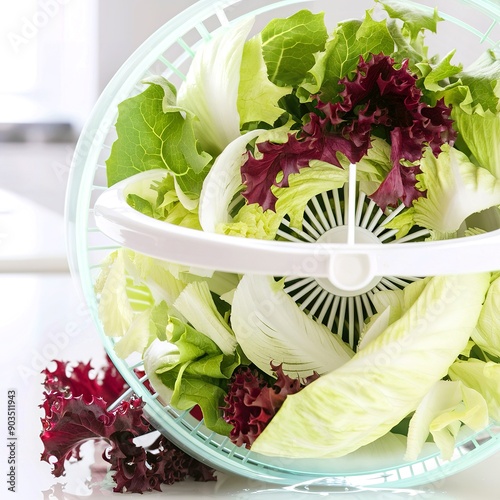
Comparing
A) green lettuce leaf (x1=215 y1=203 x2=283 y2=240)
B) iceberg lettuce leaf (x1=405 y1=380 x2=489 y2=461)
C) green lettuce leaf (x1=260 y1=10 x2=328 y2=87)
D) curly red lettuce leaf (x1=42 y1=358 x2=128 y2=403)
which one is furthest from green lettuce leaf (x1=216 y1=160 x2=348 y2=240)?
curly red lettuce leaf (x1=42 y1=358 x2=128 y2=403)

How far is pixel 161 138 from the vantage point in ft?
2.50

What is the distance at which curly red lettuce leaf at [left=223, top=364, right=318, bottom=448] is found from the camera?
2.30 ft

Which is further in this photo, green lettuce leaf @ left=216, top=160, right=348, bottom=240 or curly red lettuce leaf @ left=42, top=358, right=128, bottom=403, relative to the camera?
curly red lettuce leaf @ left=42, top=358, right=128, bottom=403

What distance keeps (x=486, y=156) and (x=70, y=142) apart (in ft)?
8.75

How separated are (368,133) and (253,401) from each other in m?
0.26

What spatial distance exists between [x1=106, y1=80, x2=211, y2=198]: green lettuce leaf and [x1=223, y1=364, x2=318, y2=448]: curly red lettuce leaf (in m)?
0.19

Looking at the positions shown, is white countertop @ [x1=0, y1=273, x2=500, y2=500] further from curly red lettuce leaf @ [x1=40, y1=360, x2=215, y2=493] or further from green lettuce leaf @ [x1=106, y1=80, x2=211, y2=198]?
green lettuce leaf @ [x1=106, y1=80, x2=211, y2=198]

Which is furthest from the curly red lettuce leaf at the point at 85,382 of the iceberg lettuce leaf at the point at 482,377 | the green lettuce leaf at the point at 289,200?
the iceberg lettuce leaf at the point at 482,377

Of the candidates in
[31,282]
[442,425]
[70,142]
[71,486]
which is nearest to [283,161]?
[442,425]

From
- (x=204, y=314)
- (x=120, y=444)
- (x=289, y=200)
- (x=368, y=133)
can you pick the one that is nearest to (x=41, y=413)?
(x=120, y=444)

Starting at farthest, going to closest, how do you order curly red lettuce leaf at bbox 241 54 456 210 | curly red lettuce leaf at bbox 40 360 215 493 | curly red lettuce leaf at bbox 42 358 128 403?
curly red lettuce leaf at bbox 42 358 128 403 < curly red lettuce leaf at bbox 40 360 215 493 < curly red lettuce leaf at bbox 241 54 456 210

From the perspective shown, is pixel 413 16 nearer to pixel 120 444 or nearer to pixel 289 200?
pixel 289 200

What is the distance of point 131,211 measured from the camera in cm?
68

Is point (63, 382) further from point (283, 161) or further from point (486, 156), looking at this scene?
point (486, 156)
